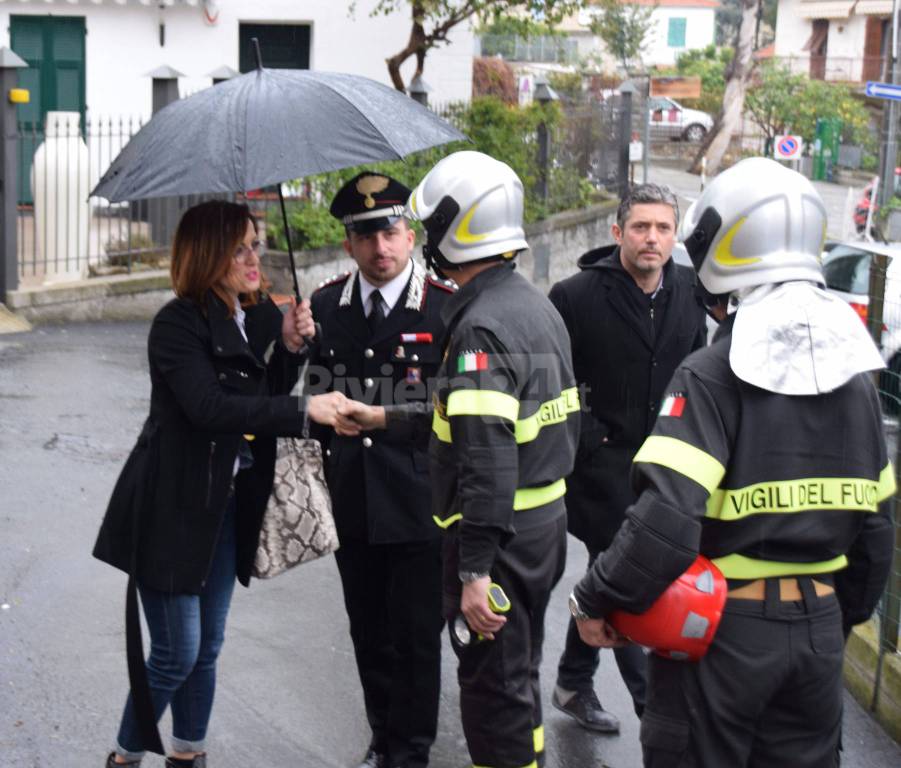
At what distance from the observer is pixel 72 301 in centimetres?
1288

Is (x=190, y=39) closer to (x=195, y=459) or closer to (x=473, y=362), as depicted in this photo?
(x=195, y=459)

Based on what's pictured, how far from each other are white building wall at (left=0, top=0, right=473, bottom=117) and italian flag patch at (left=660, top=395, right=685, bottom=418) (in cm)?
1507

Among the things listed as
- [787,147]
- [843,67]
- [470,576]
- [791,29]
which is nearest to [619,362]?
[470,576]

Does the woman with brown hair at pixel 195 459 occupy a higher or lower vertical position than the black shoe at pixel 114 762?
higher

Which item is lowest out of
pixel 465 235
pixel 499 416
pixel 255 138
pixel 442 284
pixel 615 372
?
pixel 615 372

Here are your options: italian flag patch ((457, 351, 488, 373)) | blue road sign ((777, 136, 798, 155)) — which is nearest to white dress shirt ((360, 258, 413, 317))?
italian flag patch ((457, 351, 488, 373))

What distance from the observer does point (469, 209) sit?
380cm

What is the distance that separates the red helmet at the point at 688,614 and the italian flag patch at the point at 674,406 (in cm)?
33

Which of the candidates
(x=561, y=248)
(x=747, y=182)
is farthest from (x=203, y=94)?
(x=561, y=248)

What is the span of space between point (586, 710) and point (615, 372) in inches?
50.2

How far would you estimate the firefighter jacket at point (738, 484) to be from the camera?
2.96m

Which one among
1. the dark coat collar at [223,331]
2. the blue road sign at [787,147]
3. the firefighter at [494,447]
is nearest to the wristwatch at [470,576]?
the firefighter at [494,447]

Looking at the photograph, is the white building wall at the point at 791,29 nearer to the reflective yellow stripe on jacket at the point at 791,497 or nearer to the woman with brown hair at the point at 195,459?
the woman with brown hair at the point at 195,459

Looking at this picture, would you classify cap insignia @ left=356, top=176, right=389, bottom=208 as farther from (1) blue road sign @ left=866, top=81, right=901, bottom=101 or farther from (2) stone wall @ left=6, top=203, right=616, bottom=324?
(2) stone wall @ left=6, top=203, right=616, bottom=324
